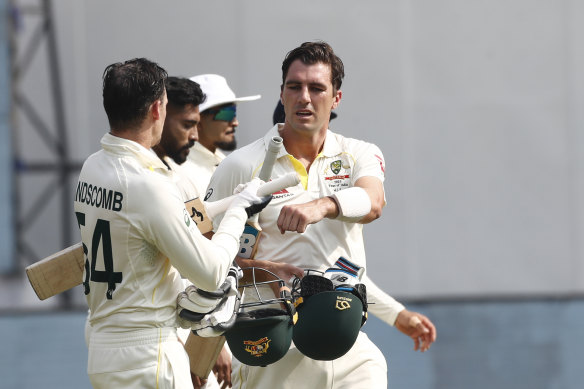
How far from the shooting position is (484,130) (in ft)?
31.5

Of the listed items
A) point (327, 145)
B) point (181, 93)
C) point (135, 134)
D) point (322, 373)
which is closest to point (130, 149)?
point (135, 134)

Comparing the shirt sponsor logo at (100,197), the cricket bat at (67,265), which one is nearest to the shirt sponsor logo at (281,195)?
the cricket bat at (67,265)

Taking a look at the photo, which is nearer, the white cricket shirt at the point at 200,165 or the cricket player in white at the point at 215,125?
the white cricket shirt at the point at 200,165

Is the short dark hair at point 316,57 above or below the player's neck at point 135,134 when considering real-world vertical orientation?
above

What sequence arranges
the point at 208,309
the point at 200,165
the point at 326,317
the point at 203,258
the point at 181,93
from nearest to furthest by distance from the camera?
the point at 203,258 < the point at 208,309 < the point at 326,317 < the point at 181,93 < the point at 200,165

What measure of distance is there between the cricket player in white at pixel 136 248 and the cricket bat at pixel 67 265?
0.33 m

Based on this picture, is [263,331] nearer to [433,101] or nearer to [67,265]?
[67,265]

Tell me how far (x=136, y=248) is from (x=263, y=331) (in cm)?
59

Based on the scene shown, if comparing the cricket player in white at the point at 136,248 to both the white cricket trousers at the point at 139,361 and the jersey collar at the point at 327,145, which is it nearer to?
the white cricket trousers at the point at 139,361

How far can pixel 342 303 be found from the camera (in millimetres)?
3666

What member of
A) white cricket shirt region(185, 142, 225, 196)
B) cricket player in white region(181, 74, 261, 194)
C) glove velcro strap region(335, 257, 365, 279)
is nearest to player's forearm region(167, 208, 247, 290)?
glove velcro strap region(335, 257, 365, 279)

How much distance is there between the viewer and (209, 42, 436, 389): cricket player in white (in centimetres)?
393

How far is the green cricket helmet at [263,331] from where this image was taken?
3604 mm

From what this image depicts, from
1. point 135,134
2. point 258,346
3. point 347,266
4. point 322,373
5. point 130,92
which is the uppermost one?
point 130,92
